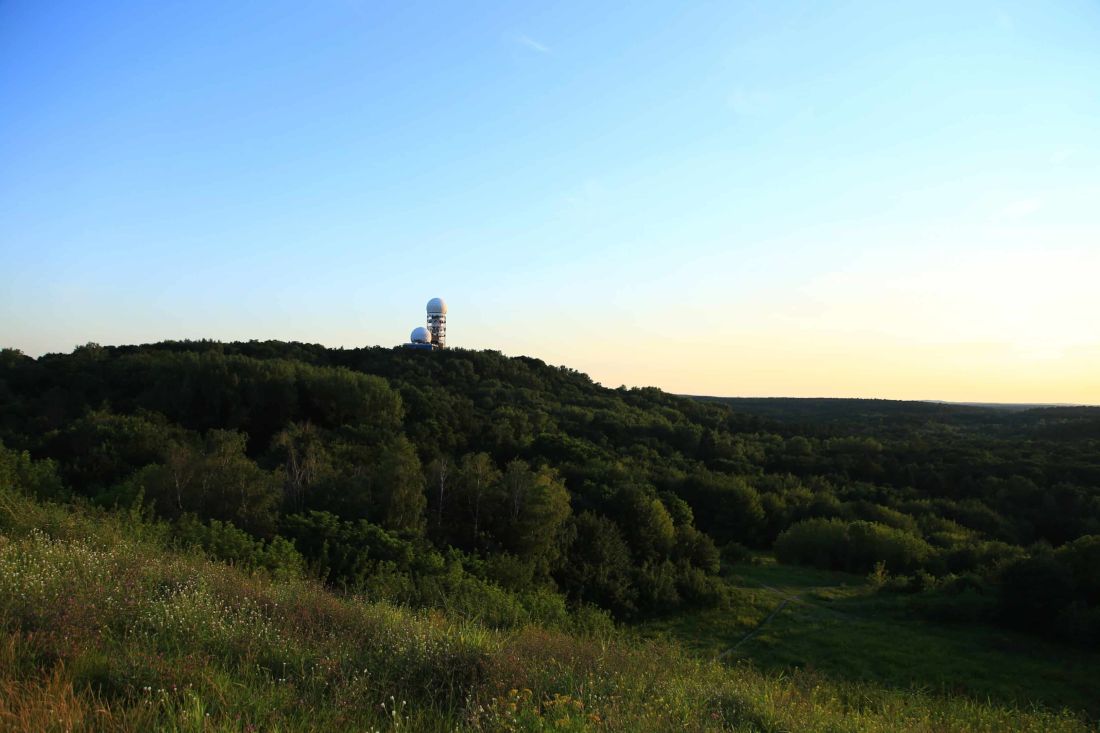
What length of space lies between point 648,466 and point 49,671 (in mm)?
31153

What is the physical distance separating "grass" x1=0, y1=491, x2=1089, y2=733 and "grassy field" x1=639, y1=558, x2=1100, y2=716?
857cm

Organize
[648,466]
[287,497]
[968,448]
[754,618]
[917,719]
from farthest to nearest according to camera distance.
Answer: [968,448] < [648,466] < [754,618] < [287,497] < [917,719]

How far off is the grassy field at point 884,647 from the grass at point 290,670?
8.57 meters

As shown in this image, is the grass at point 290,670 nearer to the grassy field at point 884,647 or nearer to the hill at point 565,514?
the hill at point 565,514

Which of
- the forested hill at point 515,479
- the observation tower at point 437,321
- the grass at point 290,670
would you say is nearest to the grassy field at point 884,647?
the forested hill at point 515,479

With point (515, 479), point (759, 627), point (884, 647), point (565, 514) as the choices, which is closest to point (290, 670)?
point (515, 479)

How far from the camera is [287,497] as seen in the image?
50.4ft

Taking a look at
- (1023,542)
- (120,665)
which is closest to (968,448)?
(1023,542)

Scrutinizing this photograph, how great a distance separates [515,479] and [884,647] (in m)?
10.7

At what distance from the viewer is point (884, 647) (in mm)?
15672

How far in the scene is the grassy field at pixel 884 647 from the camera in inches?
529

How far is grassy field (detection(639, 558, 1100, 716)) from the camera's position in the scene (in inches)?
529

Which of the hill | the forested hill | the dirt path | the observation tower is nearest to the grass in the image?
the hill

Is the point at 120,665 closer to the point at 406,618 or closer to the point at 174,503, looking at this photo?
the point at 406,618
